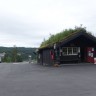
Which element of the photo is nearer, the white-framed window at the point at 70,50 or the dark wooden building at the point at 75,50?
the dark wooden building at the point at 75,50

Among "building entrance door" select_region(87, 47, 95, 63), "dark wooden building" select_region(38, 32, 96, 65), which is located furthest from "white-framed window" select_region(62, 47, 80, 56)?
"building entrance door" select_region(87, 47, 95, 63)

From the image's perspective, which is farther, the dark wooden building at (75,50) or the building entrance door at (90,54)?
the building entrance door at (90,54)

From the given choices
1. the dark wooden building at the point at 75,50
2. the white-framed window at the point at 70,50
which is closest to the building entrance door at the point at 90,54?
the dark wooden building at the point at 75,50

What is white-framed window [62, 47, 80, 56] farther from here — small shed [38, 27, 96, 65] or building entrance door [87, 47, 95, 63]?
building entrance door [87, 47, 95, 63]

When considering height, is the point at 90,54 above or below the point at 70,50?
below

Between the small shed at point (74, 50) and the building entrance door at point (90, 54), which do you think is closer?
the small shed at point (74, 50)

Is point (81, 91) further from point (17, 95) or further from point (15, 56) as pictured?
point (15, 56)

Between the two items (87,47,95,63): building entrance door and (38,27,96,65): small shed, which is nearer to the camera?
(38,27,96,65): small shed

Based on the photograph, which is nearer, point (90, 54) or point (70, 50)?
point (70, 50)

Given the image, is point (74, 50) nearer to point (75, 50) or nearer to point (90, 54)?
point (75, 50)

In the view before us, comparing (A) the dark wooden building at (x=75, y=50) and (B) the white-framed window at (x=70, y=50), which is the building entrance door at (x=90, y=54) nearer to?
(A) the dark wooden building at (x=75, y=50)

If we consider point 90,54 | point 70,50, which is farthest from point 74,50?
point 90,54

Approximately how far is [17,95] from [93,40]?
87.4 ft

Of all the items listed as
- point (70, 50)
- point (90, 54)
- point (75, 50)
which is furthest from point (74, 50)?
point (90, 54)
